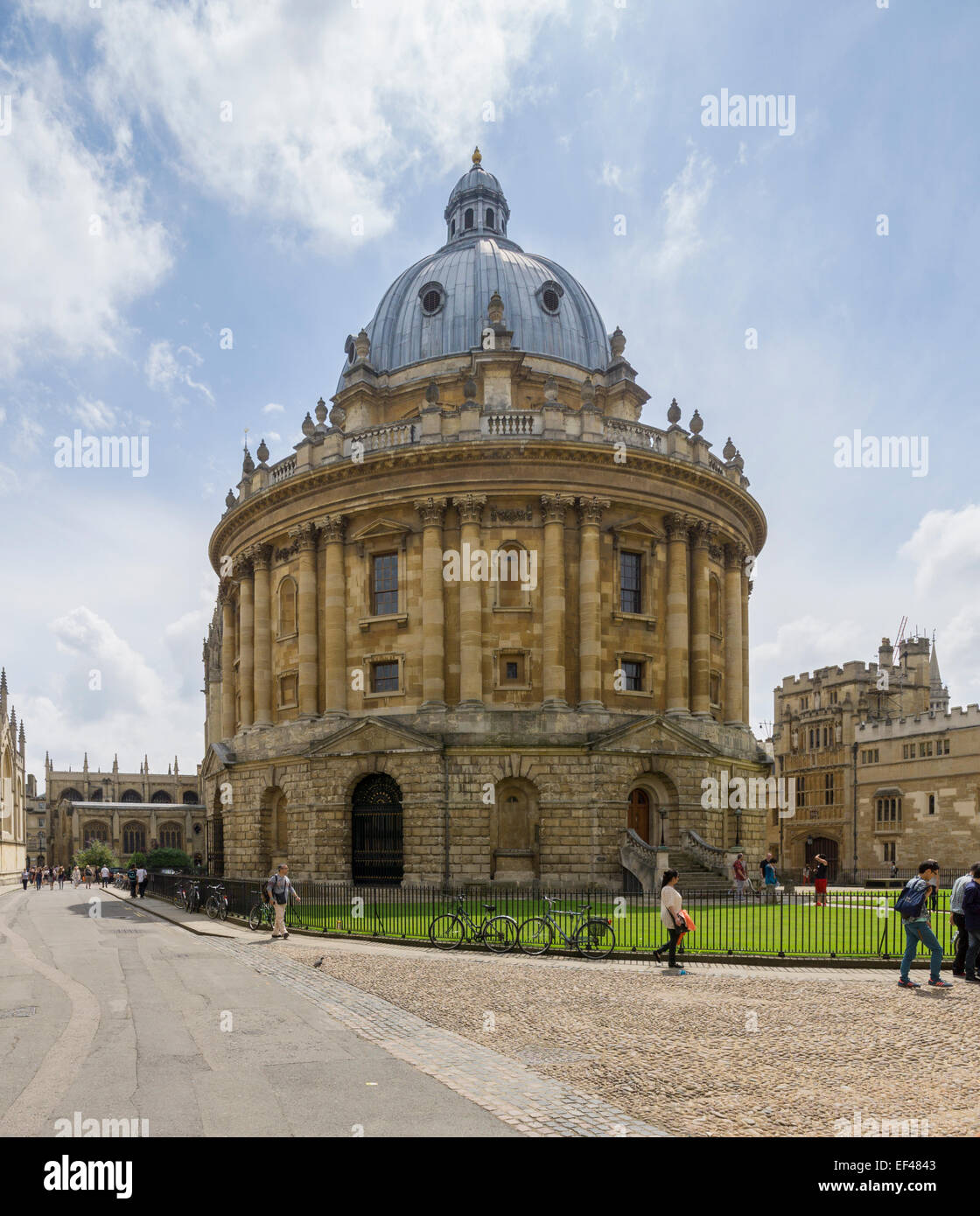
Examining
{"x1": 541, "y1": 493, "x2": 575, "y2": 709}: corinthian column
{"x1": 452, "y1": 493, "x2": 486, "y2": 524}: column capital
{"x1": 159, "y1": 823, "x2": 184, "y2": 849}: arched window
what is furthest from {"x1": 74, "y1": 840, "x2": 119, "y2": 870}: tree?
{"x1": 541, "y1": 493, "x2": 575, "y2": 709}: corinthian column

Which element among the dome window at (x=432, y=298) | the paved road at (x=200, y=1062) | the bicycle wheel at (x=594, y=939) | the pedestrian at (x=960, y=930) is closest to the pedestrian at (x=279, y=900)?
the paved road at (x=200, y=1062)

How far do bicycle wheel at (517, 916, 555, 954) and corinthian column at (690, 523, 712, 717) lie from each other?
18749 millimetres

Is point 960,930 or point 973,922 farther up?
point 973,922

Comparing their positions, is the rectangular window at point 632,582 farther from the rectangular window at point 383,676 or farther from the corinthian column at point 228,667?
the corinthian column at point 228,667

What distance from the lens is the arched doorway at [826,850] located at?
6297 cm

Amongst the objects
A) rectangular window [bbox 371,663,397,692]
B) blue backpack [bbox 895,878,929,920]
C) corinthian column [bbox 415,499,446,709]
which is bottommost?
blue backpack [bbox 895,878,929,920]

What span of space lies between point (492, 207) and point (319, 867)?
37.4 m

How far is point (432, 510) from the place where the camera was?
120 feet

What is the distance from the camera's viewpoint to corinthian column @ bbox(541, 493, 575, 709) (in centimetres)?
3538

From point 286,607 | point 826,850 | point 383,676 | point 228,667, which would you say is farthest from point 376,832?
point 826,850

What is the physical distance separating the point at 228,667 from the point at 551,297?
76.9ft

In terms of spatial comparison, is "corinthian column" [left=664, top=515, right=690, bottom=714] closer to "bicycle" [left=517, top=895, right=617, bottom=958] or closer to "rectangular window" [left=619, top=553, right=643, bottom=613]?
"rectangular window" [left=619, top=553, right=643, bottom=613]

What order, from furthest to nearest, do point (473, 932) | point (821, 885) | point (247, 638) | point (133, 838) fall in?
point (133, 838) < point (247, 638) < point (821, 885) < point (473, 932)

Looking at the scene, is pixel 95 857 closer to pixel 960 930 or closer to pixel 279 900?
pixel 279 900
